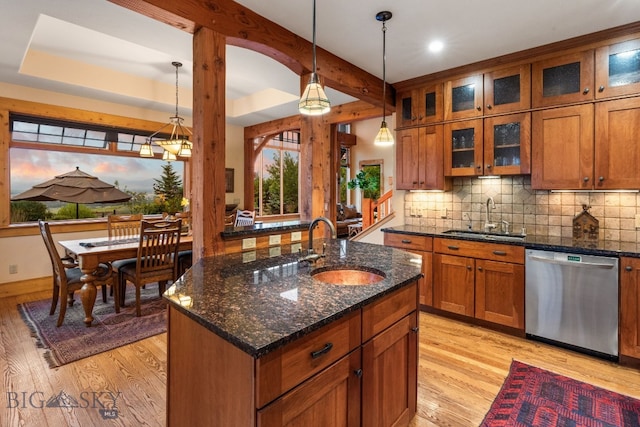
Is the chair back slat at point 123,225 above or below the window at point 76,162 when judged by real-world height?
below

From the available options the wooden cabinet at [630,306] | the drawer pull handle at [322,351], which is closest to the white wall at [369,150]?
the wooden cabinet at [630,306]

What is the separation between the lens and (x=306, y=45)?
2.82 metres

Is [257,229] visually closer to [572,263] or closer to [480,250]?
[480,250]

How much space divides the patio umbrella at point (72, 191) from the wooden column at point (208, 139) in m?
2.81

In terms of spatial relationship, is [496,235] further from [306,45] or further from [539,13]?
[306,45]

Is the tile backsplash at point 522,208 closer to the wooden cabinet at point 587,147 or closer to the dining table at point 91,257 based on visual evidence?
the wooden cabinet at point 587,147

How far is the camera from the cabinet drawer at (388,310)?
138 cm

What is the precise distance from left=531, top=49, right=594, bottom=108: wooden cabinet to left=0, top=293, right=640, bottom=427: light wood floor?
2.23 meters

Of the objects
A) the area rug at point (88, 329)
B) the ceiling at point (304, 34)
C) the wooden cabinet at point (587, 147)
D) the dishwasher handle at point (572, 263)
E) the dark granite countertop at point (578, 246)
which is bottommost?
the area rug at point (88, 329)

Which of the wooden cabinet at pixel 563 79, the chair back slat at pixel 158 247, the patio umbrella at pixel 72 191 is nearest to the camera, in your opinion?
the wooden cabinet at pixel 563 79

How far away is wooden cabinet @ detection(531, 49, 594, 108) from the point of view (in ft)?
9.25

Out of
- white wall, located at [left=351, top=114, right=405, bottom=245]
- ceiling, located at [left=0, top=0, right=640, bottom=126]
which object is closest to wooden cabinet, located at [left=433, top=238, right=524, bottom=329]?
ceiling, located at [left=0, top=0, right=640, bottom=126]

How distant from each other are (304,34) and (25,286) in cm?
474

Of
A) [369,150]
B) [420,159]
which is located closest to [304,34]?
[420,159]
